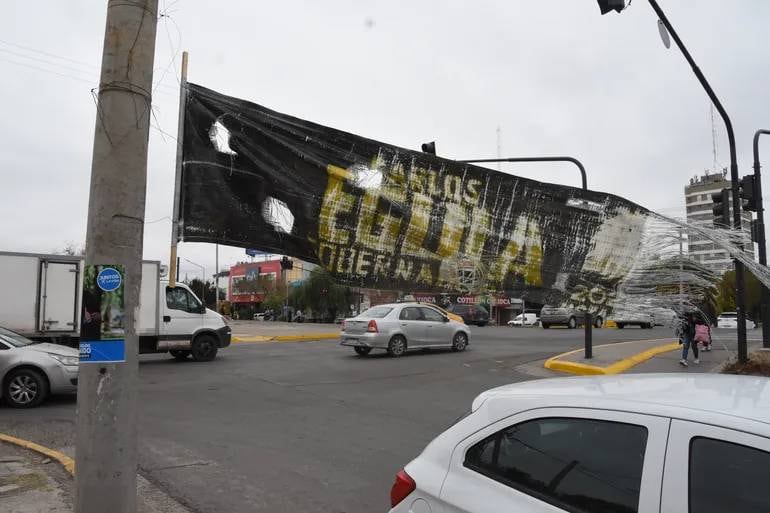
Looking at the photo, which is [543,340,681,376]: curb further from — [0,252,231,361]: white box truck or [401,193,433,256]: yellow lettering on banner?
[0,252,231,361]: white box truck

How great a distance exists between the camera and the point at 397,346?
17.4 meters

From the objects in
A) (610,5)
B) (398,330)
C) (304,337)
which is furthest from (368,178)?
(304,337)

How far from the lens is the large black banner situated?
4.77 metres

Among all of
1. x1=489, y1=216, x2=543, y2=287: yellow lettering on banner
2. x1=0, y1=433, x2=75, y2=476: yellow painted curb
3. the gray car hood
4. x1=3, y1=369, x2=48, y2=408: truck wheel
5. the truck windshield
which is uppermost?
x1=489, y1=216, x2=543, y2=287: yellow lettering on banner

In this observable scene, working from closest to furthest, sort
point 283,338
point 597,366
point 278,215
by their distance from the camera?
point 278,215 → point 597,366 → point 283,338

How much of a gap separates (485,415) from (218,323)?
49.9 feet

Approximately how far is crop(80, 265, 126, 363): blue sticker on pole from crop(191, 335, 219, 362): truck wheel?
44.4ft

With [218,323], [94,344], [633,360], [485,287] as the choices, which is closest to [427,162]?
[485,287]

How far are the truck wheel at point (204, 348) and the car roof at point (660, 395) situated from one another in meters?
14.9

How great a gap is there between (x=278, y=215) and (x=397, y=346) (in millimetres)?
12914

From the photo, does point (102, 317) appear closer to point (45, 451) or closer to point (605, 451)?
point (605, 451)

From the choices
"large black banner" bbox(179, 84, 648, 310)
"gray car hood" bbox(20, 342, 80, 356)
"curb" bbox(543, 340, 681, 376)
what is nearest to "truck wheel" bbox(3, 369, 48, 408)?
"gray car hood" bbox(20, 342, 80, 356)

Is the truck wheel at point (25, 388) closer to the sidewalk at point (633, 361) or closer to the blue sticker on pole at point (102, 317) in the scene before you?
the blue sticker on pole at point (102, 317)

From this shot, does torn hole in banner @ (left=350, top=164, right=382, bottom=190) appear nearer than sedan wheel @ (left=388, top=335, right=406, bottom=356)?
Yes
